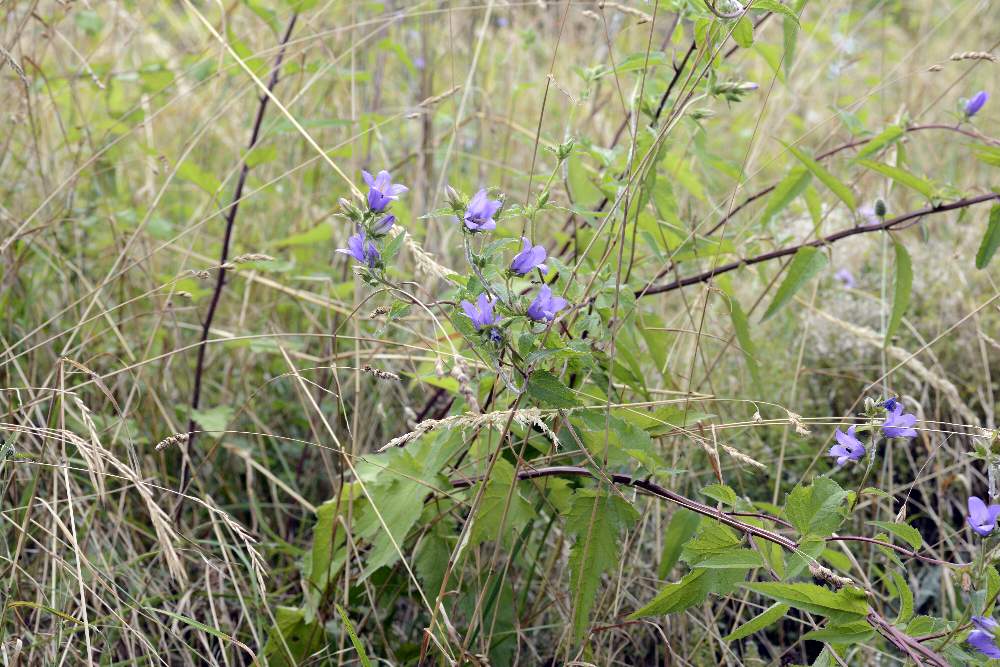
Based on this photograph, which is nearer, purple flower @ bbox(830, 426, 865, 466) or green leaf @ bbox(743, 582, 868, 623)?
green leaf @ bbox(743, 582, 868, 623)

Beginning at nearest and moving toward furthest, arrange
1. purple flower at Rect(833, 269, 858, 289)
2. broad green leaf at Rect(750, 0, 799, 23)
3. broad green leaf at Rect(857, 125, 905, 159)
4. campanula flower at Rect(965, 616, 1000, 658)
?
1. campanula flower at Rect(965, 616, 1000, 658)
2. broad green leaf at Rect(750, 0, 799, 23)
3. broad green leaf at Rect(857, 125, 905, 159)
4. purple flower at Rect(833, 269, 858, 289)

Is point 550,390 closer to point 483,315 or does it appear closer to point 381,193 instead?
point 483,315

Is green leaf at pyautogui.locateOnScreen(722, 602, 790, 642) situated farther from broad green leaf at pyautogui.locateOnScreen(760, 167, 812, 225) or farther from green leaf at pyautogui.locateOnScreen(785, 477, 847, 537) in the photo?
broad green leaf at pyautogui.locateOnScreen(760, 167, 812, 225)

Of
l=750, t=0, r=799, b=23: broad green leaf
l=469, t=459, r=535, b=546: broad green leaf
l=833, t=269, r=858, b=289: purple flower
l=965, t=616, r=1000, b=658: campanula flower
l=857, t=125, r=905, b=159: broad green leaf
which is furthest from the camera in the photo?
l=833, t=269, r=858, b=289: purple flower

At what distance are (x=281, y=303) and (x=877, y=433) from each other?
1647 mm

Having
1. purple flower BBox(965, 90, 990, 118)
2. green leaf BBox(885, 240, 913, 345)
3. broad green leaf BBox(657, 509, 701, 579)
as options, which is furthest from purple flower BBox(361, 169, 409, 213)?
purple flower BBox(965, 90, 990, 118)

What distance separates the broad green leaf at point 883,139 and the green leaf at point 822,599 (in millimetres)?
862

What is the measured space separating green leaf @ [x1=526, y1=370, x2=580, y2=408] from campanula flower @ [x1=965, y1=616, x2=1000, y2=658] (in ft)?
1.89

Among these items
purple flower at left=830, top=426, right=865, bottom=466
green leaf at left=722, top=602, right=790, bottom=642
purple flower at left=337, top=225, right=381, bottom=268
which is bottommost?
green leaf at left=722, top=602, right=790, bottom=642

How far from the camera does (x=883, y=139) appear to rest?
171cm

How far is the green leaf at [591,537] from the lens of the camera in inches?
55.1

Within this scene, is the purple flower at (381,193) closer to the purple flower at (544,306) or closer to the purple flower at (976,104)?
the purple flower at (544,306)

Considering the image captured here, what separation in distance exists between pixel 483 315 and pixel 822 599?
0.58 meters

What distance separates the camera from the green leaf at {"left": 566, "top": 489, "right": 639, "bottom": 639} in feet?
4.59
